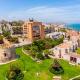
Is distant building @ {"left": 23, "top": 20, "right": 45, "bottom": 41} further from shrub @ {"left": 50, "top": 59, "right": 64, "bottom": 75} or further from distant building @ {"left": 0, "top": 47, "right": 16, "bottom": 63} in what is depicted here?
shrub @ {"left": 50, "top": 59, "right": 64, "bottom": 75}

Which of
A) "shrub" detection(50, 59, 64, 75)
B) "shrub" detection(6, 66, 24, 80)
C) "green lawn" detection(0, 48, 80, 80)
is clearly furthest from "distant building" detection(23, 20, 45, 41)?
"shrub" detection(6, 66, 24, 80)

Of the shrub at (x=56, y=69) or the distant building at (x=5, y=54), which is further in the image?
the distant building at (x=5, y=54)

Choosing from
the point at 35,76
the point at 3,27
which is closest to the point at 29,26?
the point at 3,27

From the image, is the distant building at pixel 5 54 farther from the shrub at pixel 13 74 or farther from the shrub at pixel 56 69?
the shrub at pixel 13 74

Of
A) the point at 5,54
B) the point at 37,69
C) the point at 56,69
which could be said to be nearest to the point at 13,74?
the point at 37,69

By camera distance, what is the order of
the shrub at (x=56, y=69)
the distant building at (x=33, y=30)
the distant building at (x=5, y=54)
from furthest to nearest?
1. the distant building at (x=33, y=30)
2. the distant building at (x=5, y=54)
3. the shrub at (x=56, y=69)

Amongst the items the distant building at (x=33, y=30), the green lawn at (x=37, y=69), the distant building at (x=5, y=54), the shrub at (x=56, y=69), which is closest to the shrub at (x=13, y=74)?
the green lawn at (x=37, y=69)

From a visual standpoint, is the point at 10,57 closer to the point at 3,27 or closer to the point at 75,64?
the point at 75,64

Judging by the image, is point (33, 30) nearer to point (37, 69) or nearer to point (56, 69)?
point (37, 69)
